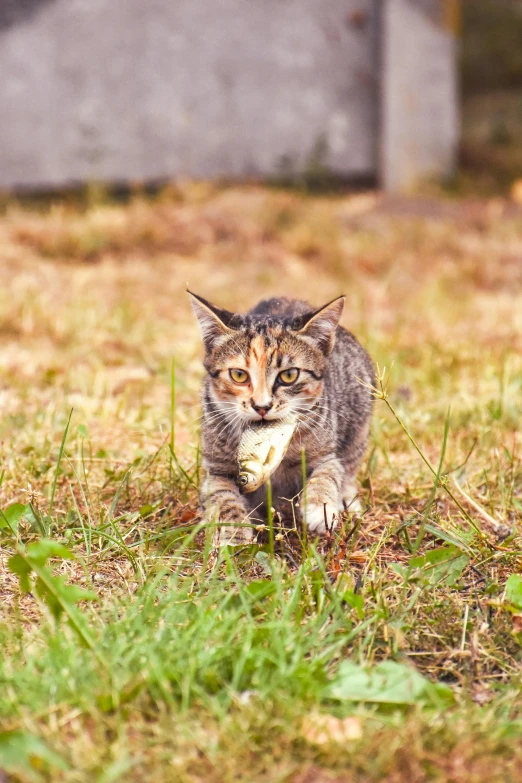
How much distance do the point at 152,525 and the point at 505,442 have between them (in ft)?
4.90

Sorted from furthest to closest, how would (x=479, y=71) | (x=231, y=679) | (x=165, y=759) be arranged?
(x=479, y=71)
(x=231, y=679)
(x=165, y=759)

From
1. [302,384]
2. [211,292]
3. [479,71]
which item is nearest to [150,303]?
[211,292]

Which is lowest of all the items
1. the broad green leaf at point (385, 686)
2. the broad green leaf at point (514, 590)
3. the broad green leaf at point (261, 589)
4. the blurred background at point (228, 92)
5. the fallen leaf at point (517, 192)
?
the broad green leaf at point (385, 686)

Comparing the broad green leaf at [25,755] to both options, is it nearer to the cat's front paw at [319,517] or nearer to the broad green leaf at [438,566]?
the broad green leaf at [438,566]

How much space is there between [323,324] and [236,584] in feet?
3.27

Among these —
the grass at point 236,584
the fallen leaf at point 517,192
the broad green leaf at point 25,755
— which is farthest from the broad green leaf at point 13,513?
the fallen leaf at point 517,192

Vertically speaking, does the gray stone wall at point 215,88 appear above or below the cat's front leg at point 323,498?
above

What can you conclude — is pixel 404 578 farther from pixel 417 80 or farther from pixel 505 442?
pixel 417 80

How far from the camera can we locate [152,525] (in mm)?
2707

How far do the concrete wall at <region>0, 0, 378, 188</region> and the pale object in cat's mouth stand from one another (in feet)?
18.3

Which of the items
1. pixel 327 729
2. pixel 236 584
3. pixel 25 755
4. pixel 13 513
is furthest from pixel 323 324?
pixel 25 755

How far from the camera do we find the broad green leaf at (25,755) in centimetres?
158

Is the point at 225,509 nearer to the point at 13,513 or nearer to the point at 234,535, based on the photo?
the point at 234,535

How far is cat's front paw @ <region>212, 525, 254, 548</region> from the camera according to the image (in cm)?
257
